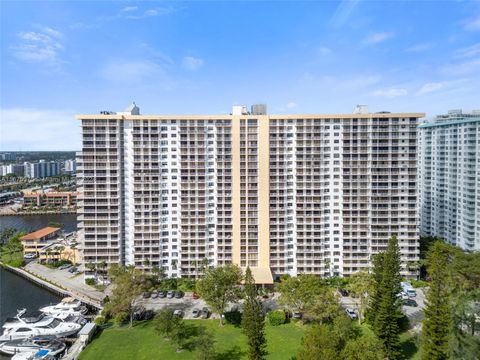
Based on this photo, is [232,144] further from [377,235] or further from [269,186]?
[377,235]

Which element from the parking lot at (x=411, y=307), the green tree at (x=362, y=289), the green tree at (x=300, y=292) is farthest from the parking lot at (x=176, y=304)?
the green tree at (x=362, y=289)

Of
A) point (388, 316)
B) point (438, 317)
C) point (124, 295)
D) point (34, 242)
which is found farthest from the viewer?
point (34, 242)

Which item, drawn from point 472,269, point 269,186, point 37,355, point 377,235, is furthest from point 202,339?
point 472,269

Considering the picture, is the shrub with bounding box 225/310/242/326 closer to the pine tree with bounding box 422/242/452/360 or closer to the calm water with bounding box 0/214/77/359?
the pine tree with bounding box 422/242/452/360

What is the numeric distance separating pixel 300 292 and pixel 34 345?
3939cm

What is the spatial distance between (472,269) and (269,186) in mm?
38445

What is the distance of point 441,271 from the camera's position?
40344 mm

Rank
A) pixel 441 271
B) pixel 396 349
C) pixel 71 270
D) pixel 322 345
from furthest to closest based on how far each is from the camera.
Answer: pixel 71 270
pixel 396 349
pixel 441 271
pixel 322 345

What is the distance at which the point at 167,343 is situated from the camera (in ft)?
160

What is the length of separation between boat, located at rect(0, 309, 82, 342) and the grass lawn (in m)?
6.32

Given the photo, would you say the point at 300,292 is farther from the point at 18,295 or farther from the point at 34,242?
the point at 34,242

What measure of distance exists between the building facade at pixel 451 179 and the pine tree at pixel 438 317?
44.9m

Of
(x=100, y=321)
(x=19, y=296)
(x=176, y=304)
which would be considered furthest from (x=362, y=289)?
(x=19, y=296)

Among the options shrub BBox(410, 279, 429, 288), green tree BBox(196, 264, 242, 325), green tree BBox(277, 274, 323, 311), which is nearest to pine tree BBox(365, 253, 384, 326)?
green tree BBox(277, 274, 323, 311)
